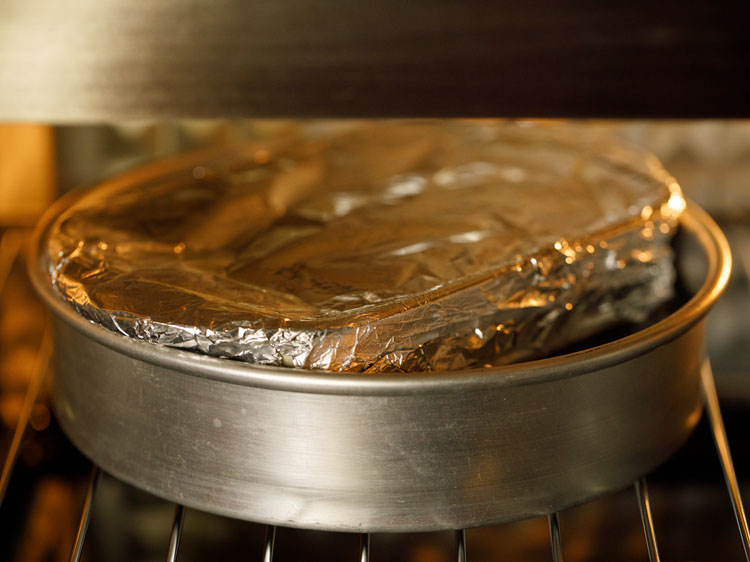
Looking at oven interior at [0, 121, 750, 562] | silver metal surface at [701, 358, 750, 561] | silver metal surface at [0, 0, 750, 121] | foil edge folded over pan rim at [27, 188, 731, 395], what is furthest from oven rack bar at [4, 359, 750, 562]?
oven interior at [0, 121, 750, 562]

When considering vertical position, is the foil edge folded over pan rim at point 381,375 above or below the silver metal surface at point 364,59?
below

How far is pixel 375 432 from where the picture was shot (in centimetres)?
41

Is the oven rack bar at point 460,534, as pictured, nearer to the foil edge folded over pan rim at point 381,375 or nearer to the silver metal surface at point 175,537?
the silver metal surface at point 175,537

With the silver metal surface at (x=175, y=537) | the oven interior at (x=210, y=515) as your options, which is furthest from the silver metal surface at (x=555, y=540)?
the oven interior at (x=210, y=515)

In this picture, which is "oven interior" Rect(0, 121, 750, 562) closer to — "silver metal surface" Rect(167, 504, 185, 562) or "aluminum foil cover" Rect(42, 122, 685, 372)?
"aluminum foil cover" Rect(42, 122, 685, 372)

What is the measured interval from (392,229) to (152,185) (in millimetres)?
222

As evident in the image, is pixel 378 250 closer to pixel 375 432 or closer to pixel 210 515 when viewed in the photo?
pixel 375 432

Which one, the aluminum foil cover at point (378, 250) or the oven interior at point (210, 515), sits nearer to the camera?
the aluminum foil cover at point (378, 250)

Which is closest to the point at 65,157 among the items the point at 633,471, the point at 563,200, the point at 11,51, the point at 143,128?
the point at 143,128

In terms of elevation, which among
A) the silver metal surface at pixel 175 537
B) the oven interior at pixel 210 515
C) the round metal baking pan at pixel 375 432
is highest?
the oven interior at pixel 210 515

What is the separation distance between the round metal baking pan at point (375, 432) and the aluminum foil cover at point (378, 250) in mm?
28

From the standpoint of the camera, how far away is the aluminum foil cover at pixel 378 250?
44 cm

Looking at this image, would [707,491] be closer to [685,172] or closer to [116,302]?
[685,172]

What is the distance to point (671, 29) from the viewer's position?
0.50 m
